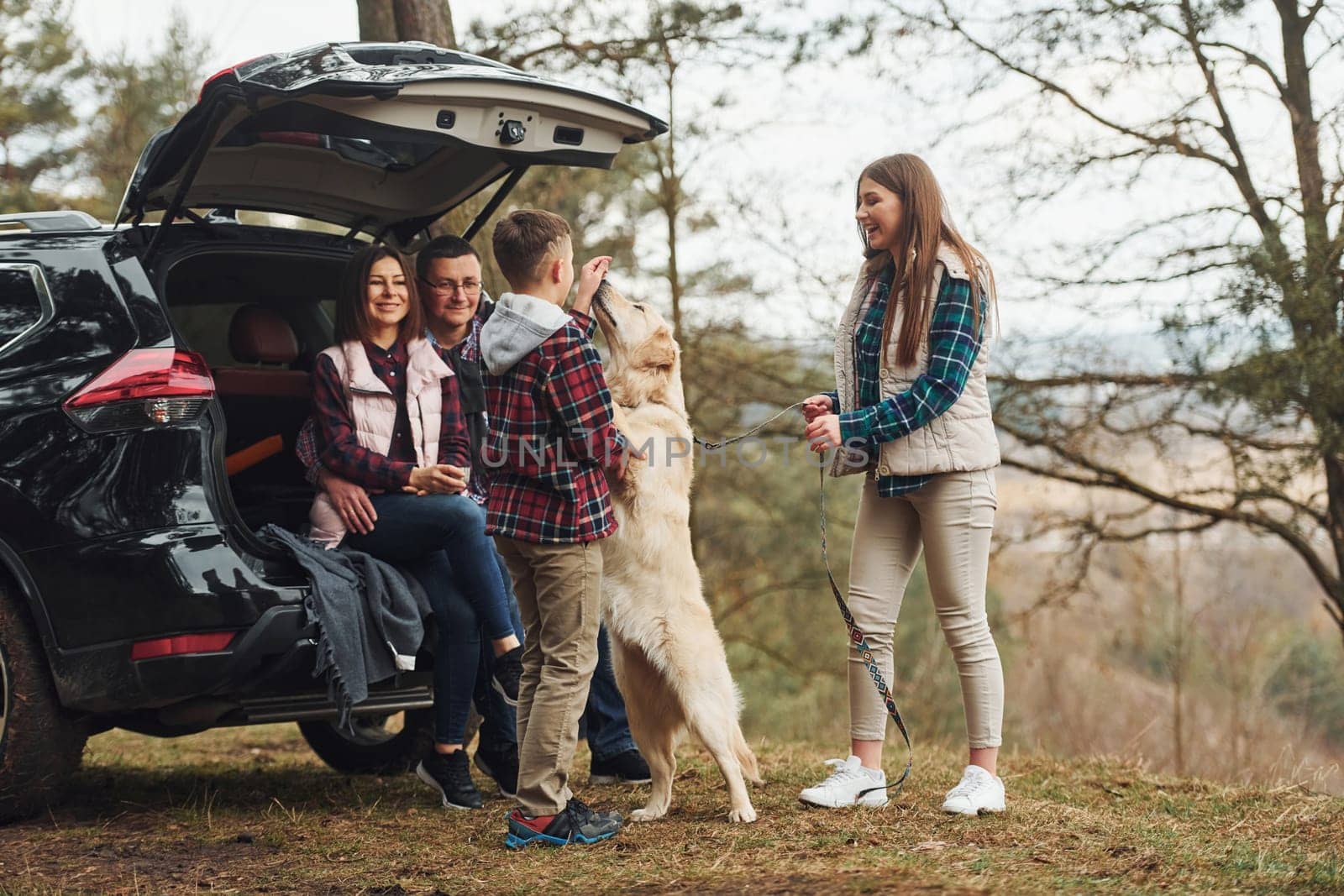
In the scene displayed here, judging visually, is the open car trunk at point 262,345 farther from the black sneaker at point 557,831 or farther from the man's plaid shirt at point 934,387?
the man's plaid shirt at point 934,387

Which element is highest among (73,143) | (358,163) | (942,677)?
(73,143)

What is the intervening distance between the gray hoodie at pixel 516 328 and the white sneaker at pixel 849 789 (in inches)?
67.3

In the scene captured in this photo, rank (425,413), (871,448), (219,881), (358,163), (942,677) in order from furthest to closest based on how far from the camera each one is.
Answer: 1. (942,677)
2. (358,163)
3. (425,413)
4. (871,448)
5. (219,881)

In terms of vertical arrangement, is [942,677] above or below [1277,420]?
below

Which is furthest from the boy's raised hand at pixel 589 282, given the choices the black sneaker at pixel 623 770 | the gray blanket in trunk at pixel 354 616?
the black sneaker at pixel 623 770

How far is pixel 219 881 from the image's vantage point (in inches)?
127

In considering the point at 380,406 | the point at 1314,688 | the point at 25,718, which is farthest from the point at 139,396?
the point at 1314,688

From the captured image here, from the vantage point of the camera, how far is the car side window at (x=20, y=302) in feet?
12.2

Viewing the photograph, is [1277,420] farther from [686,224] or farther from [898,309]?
[686,224]

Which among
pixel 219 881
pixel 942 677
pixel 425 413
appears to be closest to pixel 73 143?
pixel 425 413

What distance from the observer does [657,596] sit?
12.1ft

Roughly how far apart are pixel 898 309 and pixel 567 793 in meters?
1.85

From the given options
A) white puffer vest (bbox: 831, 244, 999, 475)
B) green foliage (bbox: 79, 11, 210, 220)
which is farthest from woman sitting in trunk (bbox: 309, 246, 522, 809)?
green foliage (bbox: 79, 11, 210, 220)

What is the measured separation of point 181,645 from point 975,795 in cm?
247
